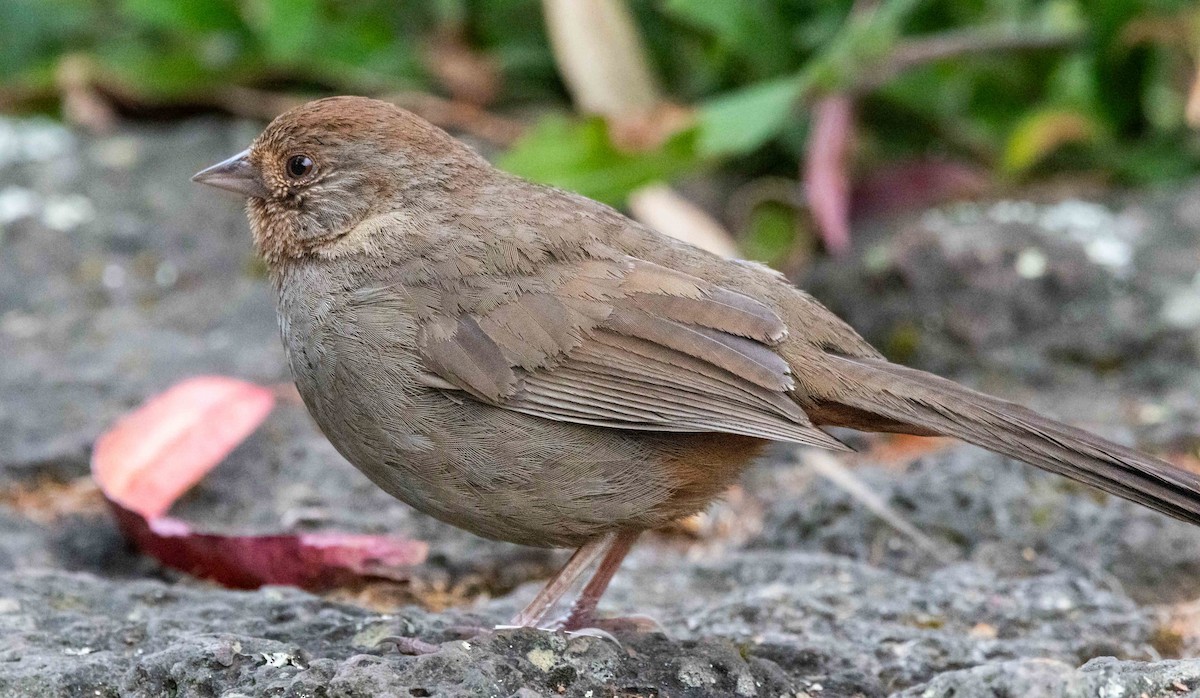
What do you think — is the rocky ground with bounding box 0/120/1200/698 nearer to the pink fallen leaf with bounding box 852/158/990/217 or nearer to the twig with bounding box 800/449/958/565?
the twig with bounding box 800/449/958/565

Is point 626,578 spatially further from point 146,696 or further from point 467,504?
point 146,696

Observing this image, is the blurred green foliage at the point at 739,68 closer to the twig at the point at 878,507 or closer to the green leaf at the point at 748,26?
the green leaf at the point at 748,26

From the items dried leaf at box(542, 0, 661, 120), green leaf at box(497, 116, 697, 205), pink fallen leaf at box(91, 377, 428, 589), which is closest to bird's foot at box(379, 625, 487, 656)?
pink fallen leaf at box(91, 377, 428, 589)

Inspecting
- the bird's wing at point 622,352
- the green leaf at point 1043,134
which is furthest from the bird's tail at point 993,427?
the green leaf at point 1043,134

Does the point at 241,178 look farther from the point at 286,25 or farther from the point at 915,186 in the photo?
the point at 915,186

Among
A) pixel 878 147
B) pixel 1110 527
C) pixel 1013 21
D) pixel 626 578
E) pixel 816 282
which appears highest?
pixel 1013 21

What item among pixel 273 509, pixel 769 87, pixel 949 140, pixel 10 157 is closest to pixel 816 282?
pixel 769 87

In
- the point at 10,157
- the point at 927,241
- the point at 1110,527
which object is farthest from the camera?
the point at 10,157
